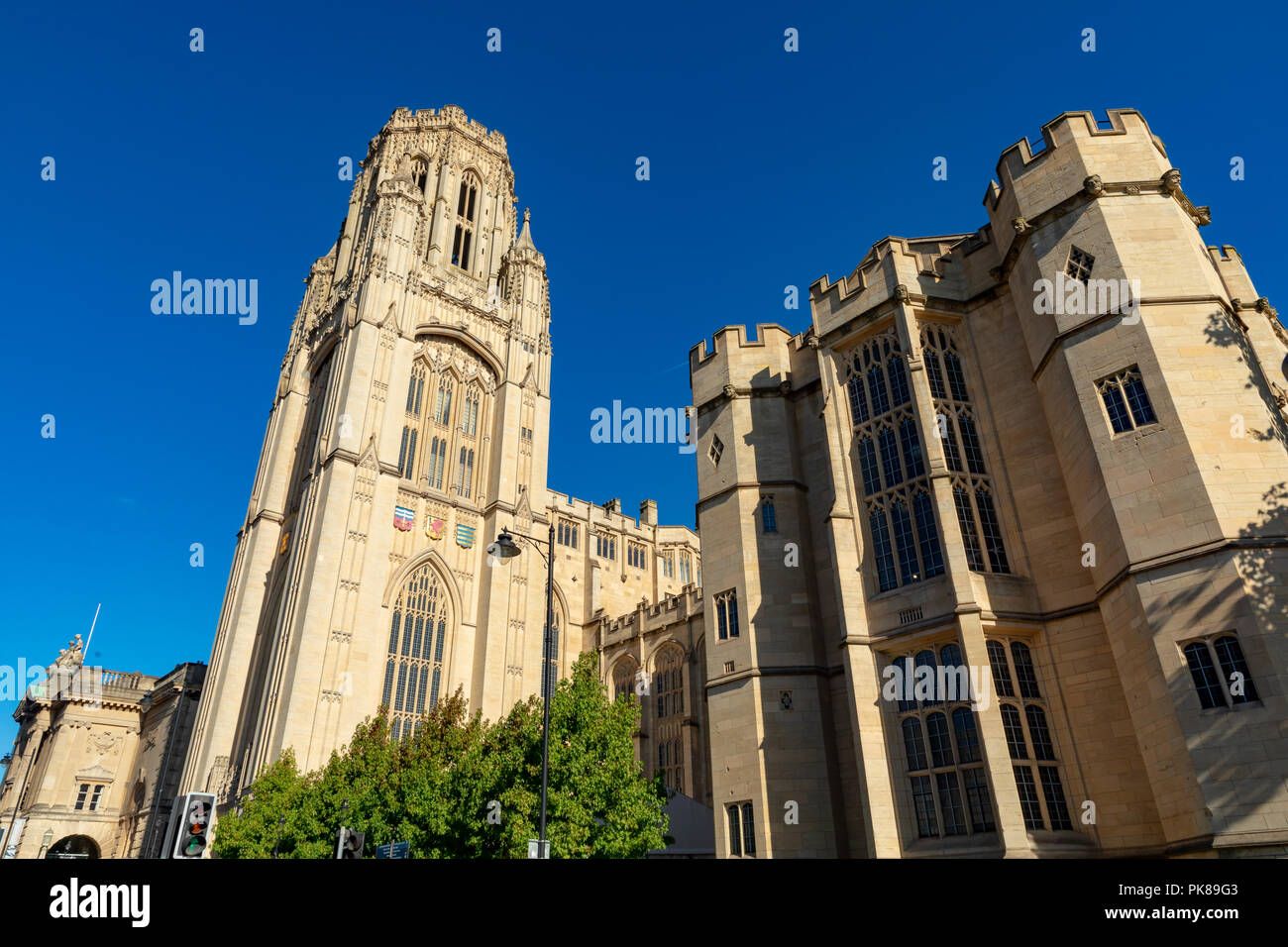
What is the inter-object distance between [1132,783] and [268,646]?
39551 millimetres

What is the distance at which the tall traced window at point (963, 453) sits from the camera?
19375 mm

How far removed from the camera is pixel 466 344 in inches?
2052

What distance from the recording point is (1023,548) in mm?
19219

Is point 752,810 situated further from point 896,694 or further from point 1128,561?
point 1128,561

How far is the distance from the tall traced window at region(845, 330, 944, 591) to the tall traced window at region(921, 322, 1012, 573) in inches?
26.9

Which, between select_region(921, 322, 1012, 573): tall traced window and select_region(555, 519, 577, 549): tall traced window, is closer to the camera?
select_region(921, 322, 1012, 573): tall traced window

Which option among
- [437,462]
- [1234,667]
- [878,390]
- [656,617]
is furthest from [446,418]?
[1234,667]

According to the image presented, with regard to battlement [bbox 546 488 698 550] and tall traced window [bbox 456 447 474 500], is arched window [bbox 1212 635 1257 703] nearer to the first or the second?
tall traced window [bbox 456 447 474 500]

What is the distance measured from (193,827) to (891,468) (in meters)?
17.7

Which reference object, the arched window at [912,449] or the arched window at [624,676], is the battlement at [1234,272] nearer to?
the arched window at [912,449]

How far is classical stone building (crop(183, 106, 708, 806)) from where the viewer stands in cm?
3847

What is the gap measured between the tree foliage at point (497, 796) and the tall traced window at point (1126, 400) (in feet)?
44.7

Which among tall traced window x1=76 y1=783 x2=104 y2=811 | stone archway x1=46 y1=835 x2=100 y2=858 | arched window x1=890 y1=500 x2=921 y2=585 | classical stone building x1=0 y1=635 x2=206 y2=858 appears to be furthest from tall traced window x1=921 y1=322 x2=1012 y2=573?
tall traced window x1=76 y1=783 x2=104 y2=811
